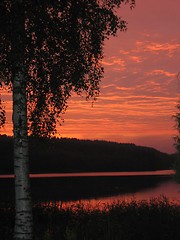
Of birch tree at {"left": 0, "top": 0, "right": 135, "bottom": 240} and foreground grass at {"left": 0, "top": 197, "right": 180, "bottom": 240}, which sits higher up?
birch tree at {"left": 0, "top": 0, "right": 135, "bottom": 240}

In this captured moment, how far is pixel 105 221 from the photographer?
2155cm

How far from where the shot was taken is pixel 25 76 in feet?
66.6

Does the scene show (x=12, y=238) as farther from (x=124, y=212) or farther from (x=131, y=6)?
(x=131, y=6)

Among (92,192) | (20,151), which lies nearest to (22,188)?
(20,151)

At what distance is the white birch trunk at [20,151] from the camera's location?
1920 cm

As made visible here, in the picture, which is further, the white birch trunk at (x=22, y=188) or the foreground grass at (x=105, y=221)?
the foreground grass at (x=105, y=221)

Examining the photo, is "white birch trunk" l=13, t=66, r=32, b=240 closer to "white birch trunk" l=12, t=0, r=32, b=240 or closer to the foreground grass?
"white birch trunk" l=12, t=0, r=32, b=240

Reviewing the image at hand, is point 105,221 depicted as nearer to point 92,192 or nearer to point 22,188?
point 22,188

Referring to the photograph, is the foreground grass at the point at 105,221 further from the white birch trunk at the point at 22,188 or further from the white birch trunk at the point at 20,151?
the white birch trunk at the point at 20,151

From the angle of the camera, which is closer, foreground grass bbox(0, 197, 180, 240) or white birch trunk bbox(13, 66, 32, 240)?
white birch trunk bbox(13, 66, 32, 240)

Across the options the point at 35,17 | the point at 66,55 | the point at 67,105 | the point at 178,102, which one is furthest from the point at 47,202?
the point at 178,102

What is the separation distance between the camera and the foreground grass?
20516mm

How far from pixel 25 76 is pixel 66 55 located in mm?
2159

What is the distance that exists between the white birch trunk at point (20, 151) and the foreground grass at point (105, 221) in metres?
1.00
